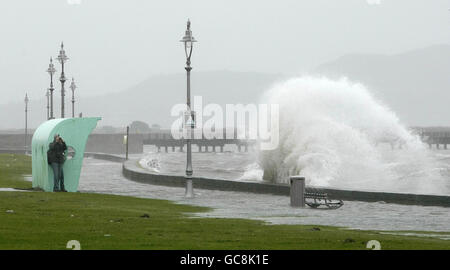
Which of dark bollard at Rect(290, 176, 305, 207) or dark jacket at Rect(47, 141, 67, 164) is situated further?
dark jacket at Rect(47, 141, 67, 164)

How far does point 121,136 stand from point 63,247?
88.0 m

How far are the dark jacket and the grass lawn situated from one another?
5.59 meters

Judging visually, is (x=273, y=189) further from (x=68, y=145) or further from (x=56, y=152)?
(x=56, y=152)

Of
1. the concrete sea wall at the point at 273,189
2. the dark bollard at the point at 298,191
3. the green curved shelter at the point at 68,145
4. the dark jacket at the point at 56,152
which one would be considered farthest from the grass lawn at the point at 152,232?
the green curved shelter at the point at 68,145

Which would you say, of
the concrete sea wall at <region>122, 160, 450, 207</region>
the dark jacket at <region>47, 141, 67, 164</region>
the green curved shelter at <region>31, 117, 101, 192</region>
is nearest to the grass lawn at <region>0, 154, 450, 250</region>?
the dark jacket at <region>47, 141, 67, 164</region>

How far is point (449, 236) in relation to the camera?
17.1m

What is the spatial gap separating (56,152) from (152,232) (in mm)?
12582

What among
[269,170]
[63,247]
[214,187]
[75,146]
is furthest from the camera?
[269,170]

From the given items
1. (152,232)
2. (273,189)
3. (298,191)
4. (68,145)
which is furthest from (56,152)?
(152,232)

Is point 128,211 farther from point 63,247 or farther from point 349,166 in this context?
point 349,166

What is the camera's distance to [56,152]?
93.3 feet

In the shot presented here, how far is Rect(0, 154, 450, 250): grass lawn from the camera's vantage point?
47.7 feet

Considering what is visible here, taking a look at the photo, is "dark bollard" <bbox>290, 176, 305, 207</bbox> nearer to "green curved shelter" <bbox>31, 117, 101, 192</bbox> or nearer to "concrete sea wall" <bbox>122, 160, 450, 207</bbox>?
"concrete sea wall" <bbox>122, 160, 450, 207</bbox>
